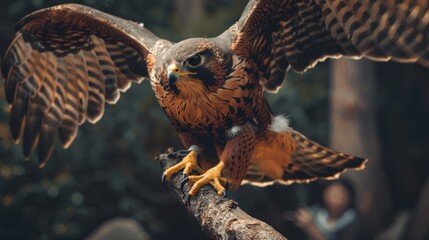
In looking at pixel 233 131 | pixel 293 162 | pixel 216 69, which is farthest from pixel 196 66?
pixel 293 162

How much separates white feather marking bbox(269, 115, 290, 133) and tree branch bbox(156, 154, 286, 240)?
0.97 meters

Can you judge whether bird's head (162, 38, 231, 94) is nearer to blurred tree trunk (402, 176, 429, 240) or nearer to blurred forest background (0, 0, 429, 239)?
blurred forest background (0, 0, 429, 239)

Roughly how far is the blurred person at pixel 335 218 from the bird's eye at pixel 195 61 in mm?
3196

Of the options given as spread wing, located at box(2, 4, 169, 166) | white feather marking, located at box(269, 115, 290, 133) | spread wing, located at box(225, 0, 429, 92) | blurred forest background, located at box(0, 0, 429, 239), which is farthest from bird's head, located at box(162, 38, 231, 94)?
blurred forest background, located at box(0, 0, 429, 239)

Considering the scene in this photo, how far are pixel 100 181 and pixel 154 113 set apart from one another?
0.93 metres

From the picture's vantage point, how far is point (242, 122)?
5.09m

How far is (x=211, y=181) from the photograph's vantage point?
15.2 ft

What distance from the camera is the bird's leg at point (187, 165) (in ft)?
15.8

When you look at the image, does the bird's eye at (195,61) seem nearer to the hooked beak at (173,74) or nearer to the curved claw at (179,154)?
the hooked beak at (173,74)

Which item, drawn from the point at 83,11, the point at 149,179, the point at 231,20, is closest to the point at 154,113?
the point at 149,179

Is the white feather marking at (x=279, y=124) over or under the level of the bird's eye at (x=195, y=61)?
under

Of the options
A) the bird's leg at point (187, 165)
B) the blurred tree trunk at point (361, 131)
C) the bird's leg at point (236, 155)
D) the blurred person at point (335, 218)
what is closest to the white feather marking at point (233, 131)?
the bird's leg at point (236, 155)

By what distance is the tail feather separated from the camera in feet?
18.8

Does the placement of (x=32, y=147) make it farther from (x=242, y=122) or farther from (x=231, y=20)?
(x=231, y=20)
